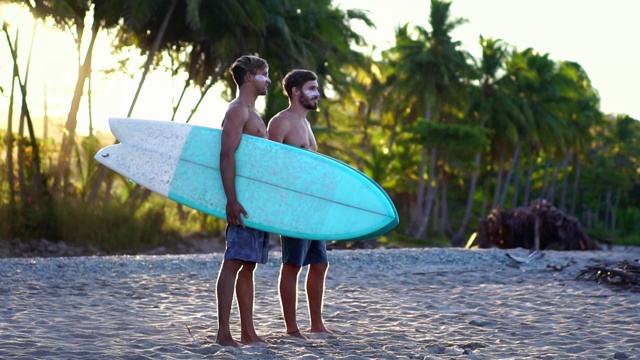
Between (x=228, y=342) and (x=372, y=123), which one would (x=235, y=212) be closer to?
(x=228, y=342)

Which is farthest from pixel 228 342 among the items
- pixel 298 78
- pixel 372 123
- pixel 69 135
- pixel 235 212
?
pixel 372 123

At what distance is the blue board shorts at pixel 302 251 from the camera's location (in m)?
5.14

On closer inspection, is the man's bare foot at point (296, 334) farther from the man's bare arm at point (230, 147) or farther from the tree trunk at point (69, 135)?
the tree trunk at point (69, 135)

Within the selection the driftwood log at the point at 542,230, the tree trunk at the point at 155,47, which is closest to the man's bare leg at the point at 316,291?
the driftwood log at the point at 542,230

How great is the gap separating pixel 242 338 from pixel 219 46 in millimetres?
17225

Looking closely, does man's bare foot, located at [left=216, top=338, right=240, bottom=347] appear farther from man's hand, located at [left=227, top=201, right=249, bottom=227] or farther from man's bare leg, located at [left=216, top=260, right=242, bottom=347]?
man's hand, located at [left=227, top=201, right=249, bottom=227]

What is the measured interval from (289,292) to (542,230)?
10.5m

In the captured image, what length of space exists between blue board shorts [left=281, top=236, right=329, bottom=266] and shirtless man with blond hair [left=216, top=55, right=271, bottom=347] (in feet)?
0.68

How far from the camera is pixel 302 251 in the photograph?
5152 mm

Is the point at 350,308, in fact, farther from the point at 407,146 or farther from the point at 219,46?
Result: the point at 407,146

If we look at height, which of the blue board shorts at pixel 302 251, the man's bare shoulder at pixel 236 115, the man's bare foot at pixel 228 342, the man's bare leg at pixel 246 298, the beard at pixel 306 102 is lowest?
the man's bare foot at pixel 228 342

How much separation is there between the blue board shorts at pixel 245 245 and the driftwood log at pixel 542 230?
1030cm

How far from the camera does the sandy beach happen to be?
4.96 meters

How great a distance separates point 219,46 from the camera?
853 inches
